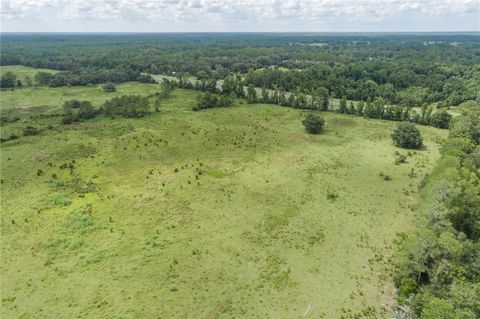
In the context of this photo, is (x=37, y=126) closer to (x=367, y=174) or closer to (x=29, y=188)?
(x=29, y=188)

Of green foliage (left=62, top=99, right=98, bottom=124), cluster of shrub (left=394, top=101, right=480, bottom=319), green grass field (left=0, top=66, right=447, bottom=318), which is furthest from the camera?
green foliage (left=62, top=99, right=98, bottom=124)

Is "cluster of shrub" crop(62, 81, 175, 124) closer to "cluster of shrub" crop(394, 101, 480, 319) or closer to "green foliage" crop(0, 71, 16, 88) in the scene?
"green foliage" crop(0, 71, 16, 88)

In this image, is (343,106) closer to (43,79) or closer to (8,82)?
(43,79)

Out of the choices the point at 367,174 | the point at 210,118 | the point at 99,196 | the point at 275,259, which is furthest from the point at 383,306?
the point at 210,118

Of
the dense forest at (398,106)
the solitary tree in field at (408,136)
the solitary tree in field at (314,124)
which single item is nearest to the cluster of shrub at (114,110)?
the dense forest at (398,106)

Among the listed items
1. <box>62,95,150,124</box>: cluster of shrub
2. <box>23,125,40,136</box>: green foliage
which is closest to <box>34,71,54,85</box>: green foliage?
<box>62,95,150,124</box>: cluster of shrub

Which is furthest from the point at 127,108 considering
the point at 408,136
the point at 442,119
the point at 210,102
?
the point at 442,119
